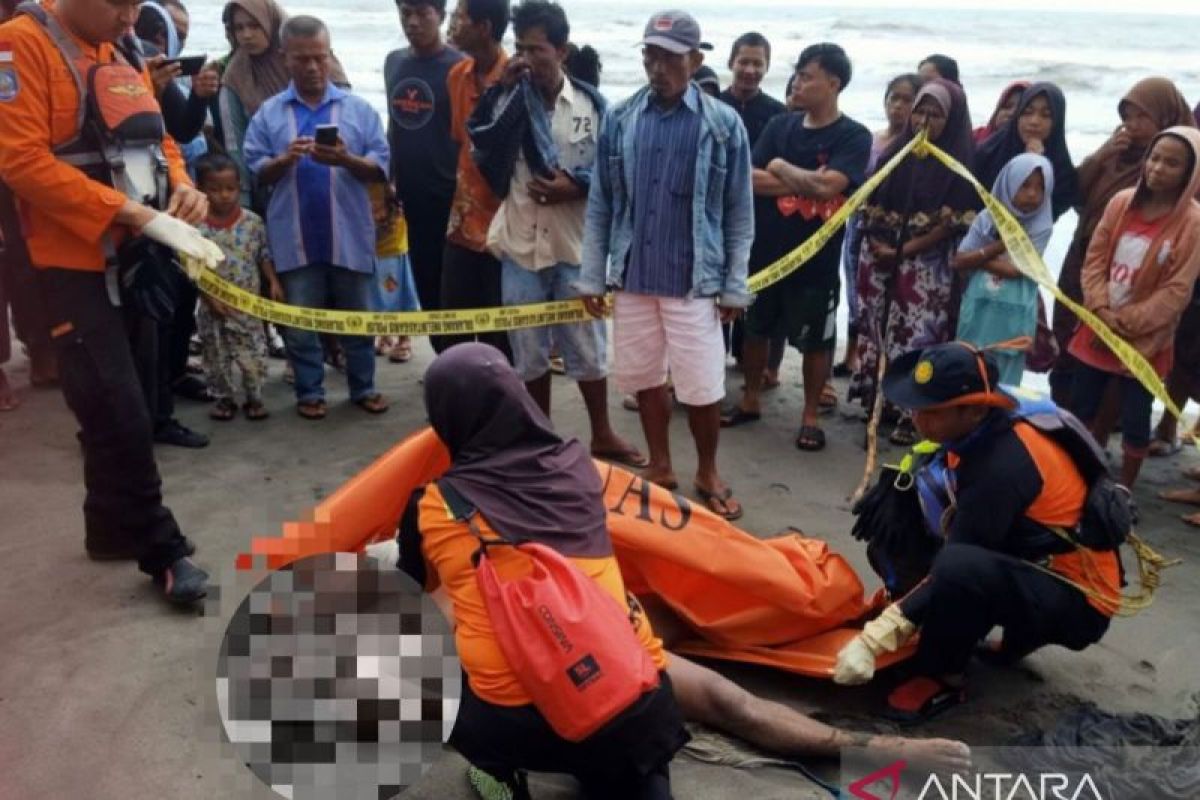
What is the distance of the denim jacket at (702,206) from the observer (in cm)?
389

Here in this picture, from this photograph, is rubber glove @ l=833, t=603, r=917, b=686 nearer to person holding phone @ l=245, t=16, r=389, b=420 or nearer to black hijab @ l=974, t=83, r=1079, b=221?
black hijab @ l=974, t=83, r=1079, b=221

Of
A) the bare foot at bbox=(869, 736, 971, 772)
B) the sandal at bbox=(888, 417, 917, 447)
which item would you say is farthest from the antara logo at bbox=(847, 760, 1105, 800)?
the sandal at bbox=(888, 417, 917, 447)

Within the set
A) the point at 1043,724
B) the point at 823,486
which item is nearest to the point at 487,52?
the point at 823,486

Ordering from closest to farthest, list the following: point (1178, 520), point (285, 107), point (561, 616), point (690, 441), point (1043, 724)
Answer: point (561, 616), point (1043, 724), point (1178, 520), point (285, 107), point (690, 441)

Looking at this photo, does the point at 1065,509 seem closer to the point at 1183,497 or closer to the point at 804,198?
the point at 1183,497

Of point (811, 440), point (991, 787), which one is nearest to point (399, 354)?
point (811, 440)

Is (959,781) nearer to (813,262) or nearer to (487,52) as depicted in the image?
(813,262)

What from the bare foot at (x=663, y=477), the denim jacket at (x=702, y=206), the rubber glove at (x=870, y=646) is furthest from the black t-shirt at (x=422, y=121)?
the rubber glove at (x=870, y=646)

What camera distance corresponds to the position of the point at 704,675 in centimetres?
273

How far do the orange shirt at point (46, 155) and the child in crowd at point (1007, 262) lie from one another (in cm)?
346

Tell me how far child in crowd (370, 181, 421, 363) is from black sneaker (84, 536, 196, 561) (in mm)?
1834

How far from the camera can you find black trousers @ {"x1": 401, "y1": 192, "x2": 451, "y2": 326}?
505 centimetres

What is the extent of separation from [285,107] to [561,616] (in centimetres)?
336

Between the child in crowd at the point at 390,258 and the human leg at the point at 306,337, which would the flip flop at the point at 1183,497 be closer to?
the child in crowd at the point at 390,258
